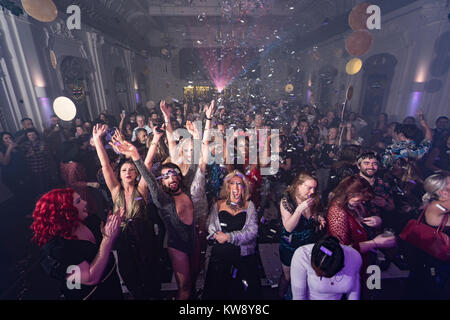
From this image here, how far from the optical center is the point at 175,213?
7.86 feet

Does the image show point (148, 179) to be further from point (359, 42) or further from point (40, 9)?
point (359, 42)

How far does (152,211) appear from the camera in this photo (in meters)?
2.88

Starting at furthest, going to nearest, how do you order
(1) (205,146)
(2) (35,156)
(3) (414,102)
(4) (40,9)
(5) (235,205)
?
(3) (414,102) → (2) (35,156) → (4) (40,9) → (1) (205,146) → (5) (235,205)

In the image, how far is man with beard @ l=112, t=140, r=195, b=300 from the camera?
236 centimetres

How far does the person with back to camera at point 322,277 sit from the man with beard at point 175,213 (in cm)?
130

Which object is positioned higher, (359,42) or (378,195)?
(359,42)

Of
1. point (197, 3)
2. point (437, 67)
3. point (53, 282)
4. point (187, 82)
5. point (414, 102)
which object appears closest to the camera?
point (53, 282)

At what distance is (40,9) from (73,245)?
18.1ft

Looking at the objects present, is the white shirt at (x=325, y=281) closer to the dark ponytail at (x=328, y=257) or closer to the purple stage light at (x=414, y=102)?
the dark ponytail at (x=328, y=257)

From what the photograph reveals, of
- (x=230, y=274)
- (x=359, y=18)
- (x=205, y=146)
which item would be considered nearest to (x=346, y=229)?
(x=230, y=274)

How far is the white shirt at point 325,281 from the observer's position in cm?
163

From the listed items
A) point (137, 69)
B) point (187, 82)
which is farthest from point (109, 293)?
point (187, 82)

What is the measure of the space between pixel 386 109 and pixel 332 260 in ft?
35.6

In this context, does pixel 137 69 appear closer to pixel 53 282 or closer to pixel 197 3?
pixel 197 3
